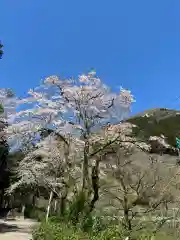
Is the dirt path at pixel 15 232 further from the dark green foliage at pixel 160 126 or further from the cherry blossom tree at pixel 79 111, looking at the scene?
the dark green foliage at pixel 160 126

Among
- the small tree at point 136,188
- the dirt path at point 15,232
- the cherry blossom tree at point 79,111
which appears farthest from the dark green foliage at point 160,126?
the cherry blossom tree at point 79,111

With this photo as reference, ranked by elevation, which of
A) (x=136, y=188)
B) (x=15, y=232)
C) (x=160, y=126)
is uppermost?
(x=160, y=126)

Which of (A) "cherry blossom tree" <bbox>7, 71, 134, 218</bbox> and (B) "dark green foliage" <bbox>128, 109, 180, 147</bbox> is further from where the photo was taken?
(B) "dark green foliage" <bbox>128, 109, 180, 147</bbox>

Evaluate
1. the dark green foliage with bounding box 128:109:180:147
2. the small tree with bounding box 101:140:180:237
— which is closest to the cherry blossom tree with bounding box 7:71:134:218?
the small tree with bounding box 101:140:180:237

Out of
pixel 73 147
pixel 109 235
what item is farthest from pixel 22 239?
pixel 109 235

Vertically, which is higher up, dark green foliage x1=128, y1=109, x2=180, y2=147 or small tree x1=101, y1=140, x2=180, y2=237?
dark green foliage x1=128, y1=109, x2=180, y2=147

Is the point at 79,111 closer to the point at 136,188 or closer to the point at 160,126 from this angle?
the point at 136,188

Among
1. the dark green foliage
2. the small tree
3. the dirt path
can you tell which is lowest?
the dirt path

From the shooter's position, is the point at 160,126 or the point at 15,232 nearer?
the point at 15,232

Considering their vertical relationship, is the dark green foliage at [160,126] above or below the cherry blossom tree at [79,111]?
above

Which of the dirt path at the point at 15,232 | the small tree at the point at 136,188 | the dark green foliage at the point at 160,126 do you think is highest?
the dark green foliage at the point at 160,126

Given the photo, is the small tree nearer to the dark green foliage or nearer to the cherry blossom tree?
the cherry blossom tree

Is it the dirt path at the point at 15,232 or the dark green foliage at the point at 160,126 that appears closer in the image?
the dirt path at the point at 15,232

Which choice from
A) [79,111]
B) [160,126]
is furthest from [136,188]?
[160,126]
